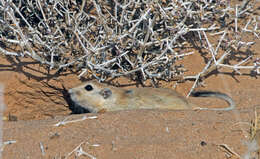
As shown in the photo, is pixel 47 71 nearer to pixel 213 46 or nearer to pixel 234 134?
pixel 213 46

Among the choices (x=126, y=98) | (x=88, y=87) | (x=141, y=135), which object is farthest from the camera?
(x=88, y=87)

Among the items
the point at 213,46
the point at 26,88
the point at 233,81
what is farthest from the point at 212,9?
the point at 26,88

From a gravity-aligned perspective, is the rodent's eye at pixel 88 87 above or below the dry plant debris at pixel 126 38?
below

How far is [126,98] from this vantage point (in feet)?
16.7

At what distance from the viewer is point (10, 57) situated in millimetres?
5508

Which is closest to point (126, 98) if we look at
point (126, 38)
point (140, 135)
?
point (126, 38)

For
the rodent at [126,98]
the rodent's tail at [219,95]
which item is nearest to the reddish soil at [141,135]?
the rodent's tail at [219,95]

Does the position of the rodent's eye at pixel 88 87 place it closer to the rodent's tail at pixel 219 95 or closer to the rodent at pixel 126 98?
the rodent at pixel 126 98

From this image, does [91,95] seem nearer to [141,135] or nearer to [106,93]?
[106,93]

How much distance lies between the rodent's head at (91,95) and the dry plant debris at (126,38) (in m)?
0.21

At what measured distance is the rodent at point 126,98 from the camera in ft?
15.8

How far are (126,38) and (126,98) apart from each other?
85 cm

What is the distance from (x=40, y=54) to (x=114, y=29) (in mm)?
1123

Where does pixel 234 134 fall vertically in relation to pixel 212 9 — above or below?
below
